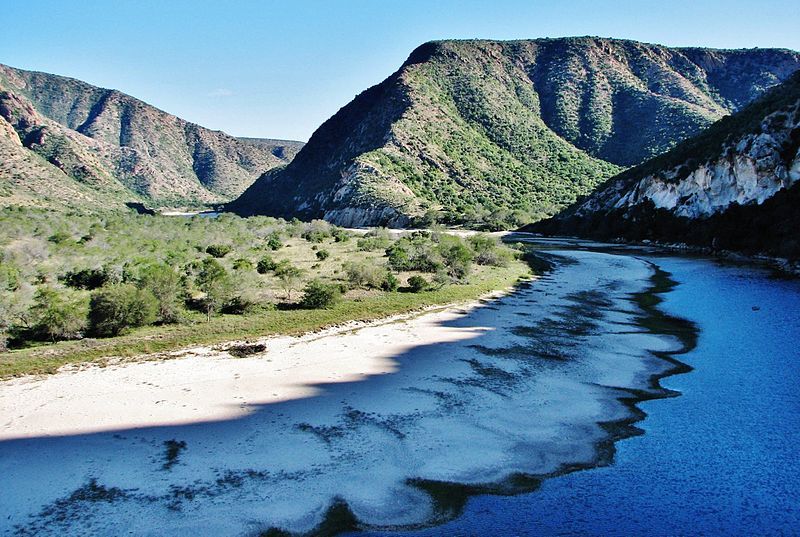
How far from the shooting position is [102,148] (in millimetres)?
151250

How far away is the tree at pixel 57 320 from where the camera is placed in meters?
18.4

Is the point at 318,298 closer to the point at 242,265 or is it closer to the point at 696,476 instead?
the point at 242,265

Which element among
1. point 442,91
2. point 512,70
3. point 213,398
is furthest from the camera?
point 512,70

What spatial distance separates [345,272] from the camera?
3145cm

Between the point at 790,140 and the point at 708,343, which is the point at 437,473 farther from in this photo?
the point at 790,140

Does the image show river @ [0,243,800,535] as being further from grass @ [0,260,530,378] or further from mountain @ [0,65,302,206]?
mountain @ [0,65,302,206]

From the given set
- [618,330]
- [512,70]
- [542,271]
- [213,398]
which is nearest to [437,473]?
[213,398]

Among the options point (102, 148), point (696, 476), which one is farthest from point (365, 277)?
point (102, 148)

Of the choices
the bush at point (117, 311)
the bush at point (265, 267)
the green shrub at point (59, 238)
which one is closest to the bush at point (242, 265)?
the bush at point (265, 267)

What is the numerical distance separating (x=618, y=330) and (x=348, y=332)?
11.8 metres

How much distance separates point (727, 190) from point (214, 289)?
48.9 meters

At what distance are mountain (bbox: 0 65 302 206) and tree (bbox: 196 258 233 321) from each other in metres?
74.9

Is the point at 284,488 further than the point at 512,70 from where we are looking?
No

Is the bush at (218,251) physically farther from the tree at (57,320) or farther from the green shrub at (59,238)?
the tree at (57,320)
